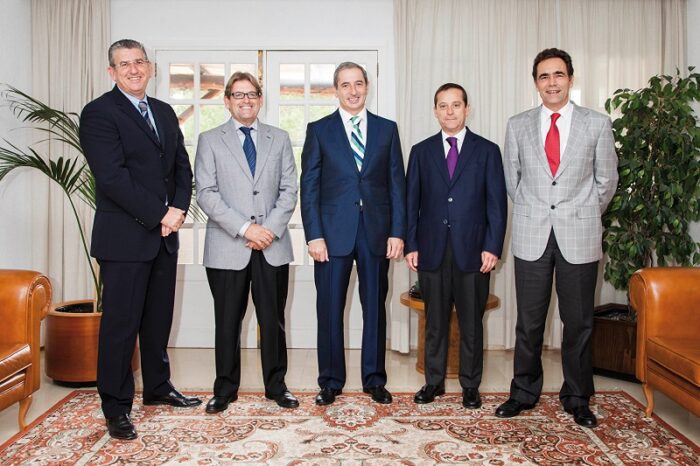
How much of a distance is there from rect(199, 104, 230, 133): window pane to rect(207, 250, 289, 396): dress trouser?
1.93 m

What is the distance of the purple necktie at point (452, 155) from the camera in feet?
10.9

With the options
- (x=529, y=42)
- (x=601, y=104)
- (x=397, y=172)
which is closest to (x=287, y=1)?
(x=529, y=42)

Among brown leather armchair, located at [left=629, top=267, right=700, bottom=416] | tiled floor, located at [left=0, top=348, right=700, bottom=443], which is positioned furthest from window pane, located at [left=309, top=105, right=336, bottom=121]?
brown leather armchair, located at [left=629, top=267, right=700, bottom=416]

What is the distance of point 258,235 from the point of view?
311cm

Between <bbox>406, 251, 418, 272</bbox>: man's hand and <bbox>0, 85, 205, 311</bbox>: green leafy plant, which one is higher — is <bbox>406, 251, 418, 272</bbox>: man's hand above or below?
below

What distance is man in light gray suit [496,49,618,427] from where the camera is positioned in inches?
120

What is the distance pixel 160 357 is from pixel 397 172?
5.09 ft

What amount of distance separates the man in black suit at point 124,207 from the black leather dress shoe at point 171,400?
303 mm

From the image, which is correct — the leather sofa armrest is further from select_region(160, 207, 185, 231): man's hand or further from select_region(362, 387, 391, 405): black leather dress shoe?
select_region(160, 207, 185, 231): man's hand

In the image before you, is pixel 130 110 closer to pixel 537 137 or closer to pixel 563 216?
pixel 537 137

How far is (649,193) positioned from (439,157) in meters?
1.46

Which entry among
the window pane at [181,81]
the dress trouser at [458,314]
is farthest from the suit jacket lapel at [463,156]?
the window pane at [181,81]

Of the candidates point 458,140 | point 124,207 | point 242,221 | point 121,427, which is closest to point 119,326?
point 121,427

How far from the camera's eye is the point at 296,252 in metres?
4.95
